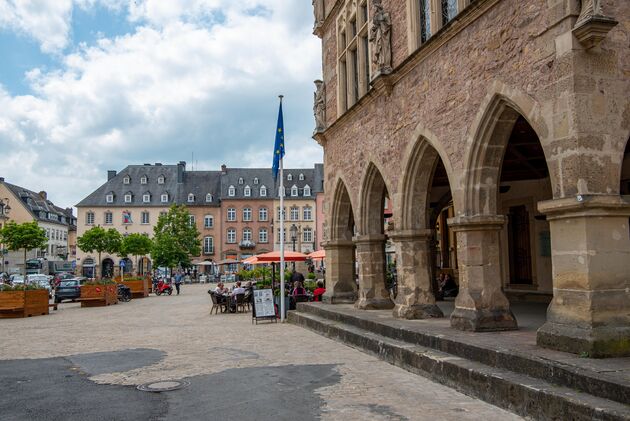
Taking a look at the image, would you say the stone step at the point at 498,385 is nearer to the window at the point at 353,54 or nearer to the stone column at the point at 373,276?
Result: the stone column at the point at 373,276

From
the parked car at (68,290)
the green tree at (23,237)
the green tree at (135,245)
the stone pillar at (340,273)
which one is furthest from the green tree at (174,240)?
the stone pillar at (340,273)

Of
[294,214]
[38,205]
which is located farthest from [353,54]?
[38,205]

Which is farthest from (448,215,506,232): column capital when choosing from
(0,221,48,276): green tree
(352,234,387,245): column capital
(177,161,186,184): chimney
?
(177,161,186,184): chimney

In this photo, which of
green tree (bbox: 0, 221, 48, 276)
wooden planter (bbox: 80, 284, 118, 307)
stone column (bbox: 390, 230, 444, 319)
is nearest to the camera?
stone column (bbox: 390, 230, 444, 319)

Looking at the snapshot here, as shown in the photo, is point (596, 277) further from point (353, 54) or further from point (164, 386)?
point (353, 54)

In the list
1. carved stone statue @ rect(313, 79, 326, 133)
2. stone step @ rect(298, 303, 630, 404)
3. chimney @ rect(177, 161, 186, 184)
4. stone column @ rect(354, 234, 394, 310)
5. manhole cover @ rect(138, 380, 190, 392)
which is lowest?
manhole cover @ rect(138, 380, 190, 392)

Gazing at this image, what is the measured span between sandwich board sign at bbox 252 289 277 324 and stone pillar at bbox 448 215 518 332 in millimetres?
8288

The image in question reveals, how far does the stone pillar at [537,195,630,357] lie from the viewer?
19.5 ft

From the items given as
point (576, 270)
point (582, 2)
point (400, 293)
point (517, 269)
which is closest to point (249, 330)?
point (400, 293)

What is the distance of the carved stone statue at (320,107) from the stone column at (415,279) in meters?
6.74

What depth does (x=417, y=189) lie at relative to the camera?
11.0 m

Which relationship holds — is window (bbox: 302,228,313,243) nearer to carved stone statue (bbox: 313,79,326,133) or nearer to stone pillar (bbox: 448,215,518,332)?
carved stone statue (bbox: 313,79,326,133)

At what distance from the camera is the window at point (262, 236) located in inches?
2837

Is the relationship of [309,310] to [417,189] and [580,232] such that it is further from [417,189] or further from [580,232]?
[580,232]
